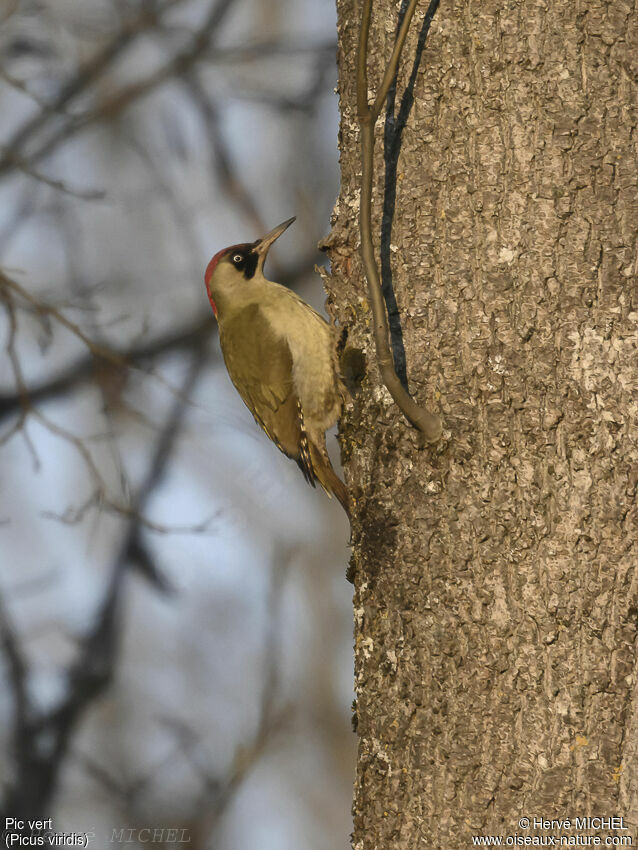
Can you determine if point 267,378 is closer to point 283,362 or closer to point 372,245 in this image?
point 283,362

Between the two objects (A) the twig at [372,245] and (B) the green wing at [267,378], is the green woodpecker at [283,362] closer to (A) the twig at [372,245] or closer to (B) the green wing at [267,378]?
(B) the green wing at [267,378]

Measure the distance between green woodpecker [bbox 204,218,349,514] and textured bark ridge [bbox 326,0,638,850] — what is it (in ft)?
3.21

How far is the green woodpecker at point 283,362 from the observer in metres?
3.28

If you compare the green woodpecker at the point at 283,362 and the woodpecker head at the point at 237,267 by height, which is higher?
the woodpecker head at the point at 237,267

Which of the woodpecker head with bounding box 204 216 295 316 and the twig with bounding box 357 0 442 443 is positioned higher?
the woodpecker head with bounding box 204 216 295 316

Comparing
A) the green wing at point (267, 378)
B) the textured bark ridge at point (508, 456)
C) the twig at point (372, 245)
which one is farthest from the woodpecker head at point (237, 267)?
the twig at point (372, 245)

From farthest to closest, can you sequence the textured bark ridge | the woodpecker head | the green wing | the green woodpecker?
the woodpecker head, the green wing, the green woodpecker, the textured bark ridge

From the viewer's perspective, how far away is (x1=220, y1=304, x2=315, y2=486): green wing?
11.3 feet

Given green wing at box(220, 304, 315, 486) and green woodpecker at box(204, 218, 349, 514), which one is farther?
green wing at box(220, 304, 315, 486)

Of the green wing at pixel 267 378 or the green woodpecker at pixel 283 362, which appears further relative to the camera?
the green wing at pixel 267 378

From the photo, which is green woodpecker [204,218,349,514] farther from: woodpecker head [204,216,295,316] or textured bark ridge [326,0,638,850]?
textured bark ridge [326,0,638,850]

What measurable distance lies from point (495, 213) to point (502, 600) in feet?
2.74

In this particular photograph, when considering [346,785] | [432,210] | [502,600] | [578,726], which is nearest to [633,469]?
[502,600]

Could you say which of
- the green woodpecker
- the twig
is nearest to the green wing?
the green woodpecker
